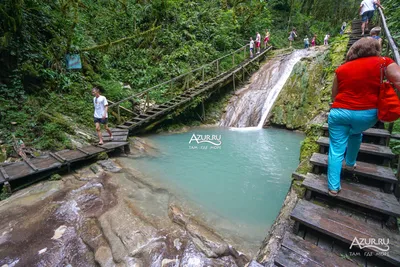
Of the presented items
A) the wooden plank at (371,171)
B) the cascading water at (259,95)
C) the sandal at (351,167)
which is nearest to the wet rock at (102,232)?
the wooden plank at (371,171)

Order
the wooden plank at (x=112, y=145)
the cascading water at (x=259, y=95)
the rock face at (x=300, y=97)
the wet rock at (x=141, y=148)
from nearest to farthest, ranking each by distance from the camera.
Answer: the wooden plank at (x=112, y=145)
the wet rock at (x=141, y=148)
the rock face at (x=300, y=97)
the cascading water at (x=259, y=95)

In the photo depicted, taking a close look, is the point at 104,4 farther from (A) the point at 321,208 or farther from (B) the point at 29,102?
(A) the point at 321,208

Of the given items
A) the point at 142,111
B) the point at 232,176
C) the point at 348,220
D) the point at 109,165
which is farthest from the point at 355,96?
the point at 142,111

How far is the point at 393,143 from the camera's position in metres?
3.54

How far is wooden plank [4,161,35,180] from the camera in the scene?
13.6 feet

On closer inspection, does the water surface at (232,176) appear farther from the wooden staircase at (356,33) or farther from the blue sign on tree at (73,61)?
the blue sign on tree at (73,61)

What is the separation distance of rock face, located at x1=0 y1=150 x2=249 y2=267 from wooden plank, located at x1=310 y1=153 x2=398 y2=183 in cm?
165

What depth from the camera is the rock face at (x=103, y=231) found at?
8.63 feet

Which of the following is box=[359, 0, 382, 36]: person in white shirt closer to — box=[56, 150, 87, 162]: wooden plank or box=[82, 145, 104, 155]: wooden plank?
box=[82, 145, 104, 155]: wooden plank

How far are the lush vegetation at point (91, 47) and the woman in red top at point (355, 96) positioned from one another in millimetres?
6264

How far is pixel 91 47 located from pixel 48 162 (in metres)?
6.10

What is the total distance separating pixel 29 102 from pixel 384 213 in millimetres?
8666

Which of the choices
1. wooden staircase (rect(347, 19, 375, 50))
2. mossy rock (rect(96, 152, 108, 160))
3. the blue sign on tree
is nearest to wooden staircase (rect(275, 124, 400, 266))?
mossy rock (rect(96, 152, 108, 160))

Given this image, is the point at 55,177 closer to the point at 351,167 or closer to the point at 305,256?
the point at 305,256
